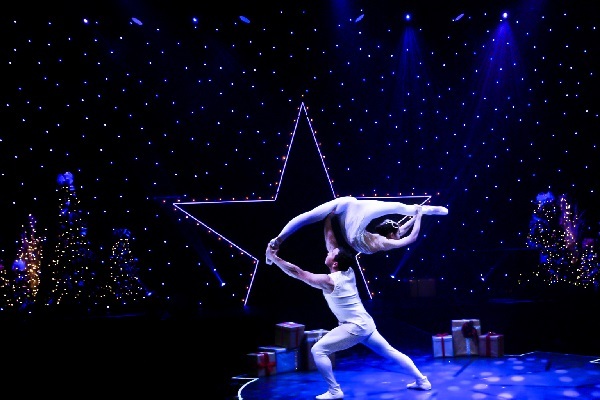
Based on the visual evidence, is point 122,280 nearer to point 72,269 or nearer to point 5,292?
point 72,269

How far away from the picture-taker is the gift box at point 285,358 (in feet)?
21.2

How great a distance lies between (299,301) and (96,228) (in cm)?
325

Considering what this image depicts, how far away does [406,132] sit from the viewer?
10.7m

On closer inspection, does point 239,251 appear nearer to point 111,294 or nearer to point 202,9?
point 111,294

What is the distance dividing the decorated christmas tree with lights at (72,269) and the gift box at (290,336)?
10.5 ft

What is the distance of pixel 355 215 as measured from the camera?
5.36 m

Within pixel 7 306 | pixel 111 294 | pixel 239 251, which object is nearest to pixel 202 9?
pixel 239 251

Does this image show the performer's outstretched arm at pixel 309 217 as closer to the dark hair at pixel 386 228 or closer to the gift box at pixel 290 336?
the dark hair at pixel 386 228

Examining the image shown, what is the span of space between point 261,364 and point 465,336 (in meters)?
2.37

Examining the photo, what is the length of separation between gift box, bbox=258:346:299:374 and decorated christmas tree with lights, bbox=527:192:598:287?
498 centimetres

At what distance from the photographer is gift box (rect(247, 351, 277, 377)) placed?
628 centimetres

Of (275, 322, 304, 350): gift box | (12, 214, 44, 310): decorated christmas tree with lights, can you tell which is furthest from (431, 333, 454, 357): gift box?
(12, 214, 44, 310): decorated christmas tree with lights

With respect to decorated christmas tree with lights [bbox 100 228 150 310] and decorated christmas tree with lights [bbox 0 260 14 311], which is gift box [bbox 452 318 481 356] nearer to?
decorated christmas tree with lights [bbox 100 228 150 310]

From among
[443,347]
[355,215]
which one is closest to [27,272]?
[355,215]
